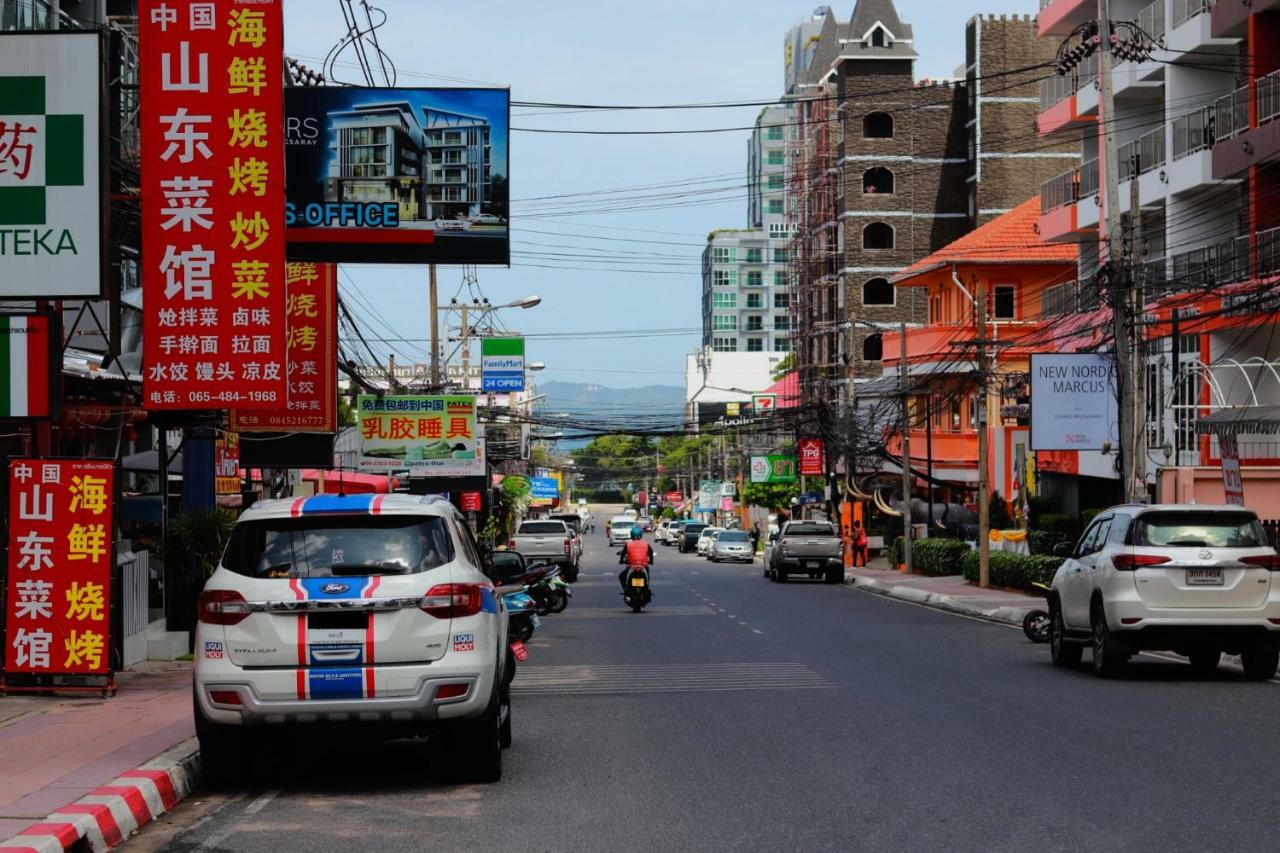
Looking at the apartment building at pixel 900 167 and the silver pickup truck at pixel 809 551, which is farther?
the apartment building at pixel 900 167

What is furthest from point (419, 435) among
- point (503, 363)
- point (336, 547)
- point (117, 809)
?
point (117, 809)

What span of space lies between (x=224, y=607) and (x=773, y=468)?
80.5 m

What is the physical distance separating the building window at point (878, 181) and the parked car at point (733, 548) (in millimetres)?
21241

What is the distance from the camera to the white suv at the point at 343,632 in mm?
10773

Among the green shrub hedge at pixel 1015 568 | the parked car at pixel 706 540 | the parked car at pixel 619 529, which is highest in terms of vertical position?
the green shrub hedge at pixel 1015 568

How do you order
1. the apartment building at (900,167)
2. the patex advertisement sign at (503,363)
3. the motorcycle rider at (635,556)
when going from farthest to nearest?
1. the apartment building at (900,167)
2. the patex advertisement sign at (503,363)
3. the motorcycle rider at (635,556)

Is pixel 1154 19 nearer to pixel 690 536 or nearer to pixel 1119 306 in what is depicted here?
pixel 1119 306

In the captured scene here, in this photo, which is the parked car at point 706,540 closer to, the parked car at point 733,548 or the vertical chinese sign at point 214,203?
the parked car at point 733,548

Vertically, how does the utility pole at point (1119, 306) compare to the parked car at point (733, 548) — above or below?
above

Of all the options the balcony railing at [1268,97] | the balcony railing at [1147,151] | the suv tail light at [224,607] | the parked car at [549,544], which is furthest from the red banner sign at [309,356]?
the parked car at [549,544]

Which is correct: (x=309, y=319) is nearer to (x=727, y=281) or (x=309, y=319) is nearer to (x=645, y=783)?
(x=645, y=783)

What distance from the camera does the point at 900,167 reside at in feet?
296

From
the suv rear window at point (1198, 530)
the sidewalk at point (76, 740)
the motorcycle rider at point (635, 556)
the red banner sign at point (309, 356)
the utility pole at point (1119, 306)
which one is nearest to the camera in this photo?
the sidewalk at point (76, 740)

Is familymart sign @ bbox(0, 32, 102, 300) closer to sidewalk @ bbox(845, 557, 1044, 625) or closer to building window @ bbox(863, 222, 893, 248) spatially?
sidewalk @ bbox(845, 557, 1044, 625)
